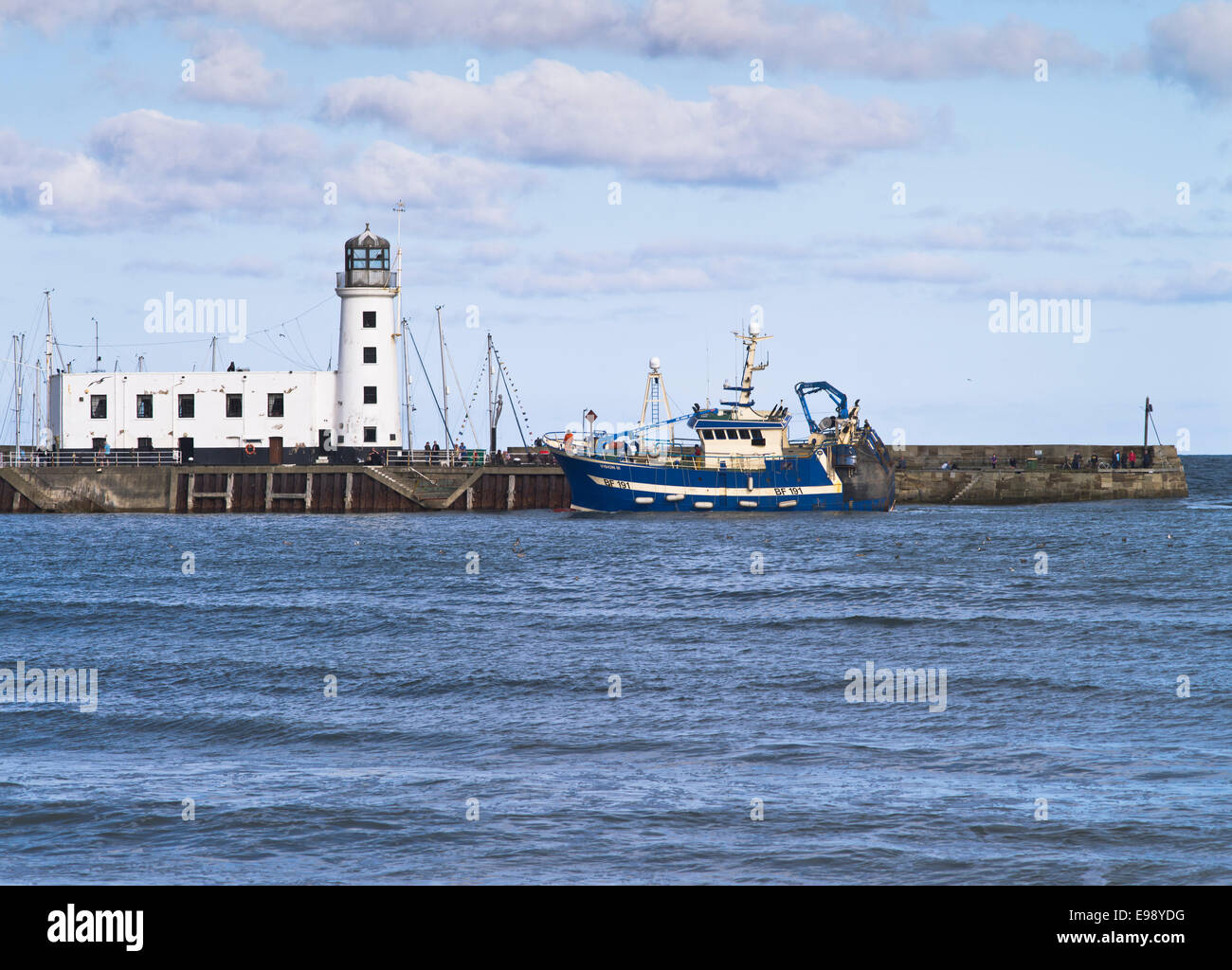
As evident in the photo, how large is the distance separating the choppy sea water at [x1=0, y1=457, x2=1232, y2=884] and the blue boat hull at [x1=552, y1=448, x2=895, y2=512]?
20.0 m

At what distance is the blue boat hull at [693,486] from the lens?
66.1 metres

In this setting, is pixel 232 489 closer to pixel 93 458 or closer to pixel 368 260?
pixel 93 458

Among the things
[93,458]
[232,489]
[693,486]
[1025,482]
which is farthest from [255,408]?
[1025,482]

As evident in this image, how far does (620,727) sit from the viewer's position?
1928 cm

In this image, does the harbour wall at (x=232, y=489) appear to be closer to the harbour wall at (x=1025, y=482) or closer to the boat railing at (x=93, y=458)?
the boat railing at (x=93, y=458)

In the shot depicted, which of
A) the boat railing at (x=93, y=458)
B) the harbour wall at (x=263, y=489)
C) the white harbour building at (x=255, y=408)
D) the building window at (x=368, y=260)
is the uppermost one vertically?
the building window at (x=368, y=260)

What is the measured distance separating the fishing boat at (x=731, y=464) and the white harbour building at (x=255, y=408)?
1201cm

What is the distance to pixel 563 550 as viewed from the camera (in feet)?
168

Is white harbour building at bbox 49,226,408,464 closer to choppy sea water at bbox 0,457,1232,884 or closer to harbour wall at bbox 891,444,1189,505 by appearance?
choppy sea water at bbox 0,457,1232,884

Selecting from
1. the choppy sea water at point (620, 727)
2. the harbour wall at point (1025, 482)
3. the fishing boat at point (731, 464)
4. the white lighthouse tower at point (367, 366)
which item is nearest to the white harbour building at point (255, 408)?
the white lighthouse tower at point (367, 366)

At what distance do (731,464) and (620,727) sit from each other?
4704 cm

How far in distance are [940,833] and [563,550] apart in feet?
126
